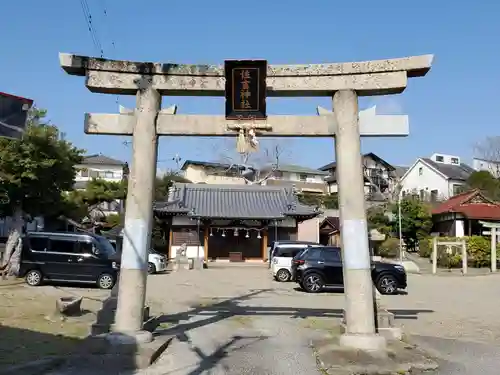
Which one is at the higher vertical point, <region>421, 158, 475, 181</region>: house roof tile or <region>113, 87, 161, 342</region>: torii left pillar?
<region>421, 158, 475, 181</region>: house roof tile

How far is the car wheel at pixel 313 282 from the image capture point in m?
18.5

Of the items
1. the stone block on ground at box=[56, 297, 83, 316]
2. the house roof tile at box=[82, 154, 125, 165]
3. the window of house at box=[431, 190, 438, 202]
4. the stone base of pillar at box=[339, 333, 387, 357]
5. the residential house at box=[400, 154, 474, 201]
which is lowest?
the stone base of pillar at box=[339, 333, 387, 357]

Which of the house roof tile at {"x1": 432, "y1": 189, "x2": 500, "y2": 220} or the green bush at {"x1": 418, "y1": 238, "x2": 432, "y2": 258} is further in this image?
the house roof tile at {"x1": 432, "y1": 189, "x2": 500, "y2": 220}

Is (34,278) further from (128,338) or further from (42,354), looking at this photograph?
(128,338)


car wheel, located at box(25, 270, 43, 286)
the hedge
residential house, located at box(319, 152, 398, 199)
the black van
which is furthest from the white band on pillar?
residential house, located at box(319, 152, 398, 199)

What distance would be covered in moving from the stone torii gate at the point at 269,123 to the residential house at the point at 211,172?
55.4 metres

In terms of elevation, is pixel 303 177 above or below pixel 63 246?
above

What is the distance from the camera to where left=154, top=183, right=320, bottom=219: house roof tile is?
121ft

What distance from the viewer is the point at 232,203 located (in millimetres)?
39531

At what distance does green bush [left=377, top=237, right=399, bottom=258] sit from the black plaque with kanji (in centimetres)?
3173

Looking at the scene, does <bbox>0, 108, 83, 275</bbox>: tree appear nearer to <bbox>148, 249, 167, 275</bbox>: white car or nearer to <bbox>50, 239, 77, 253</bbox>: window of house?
<bbox>50, 239, 77, 253</bbox>: window of house

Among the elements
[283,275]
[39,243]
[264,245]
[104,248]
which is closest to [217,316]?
[104,248]

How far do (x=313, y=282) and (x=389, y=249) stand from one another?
21951 millimetres

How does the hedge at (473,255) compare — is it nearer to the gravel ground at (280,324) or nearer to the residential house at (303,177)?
the gravel ground at (280,324)
